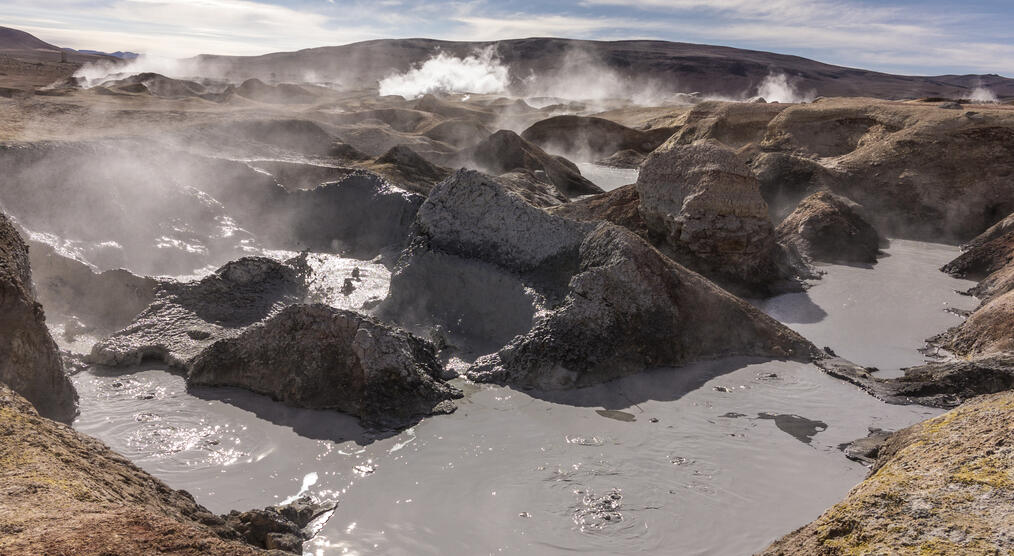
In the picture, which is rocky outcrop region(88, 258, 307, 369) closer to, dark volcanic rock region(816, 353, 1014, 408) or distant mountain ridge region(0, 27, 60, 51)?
dark volcanic rock region(816, 353, 1014, 408)

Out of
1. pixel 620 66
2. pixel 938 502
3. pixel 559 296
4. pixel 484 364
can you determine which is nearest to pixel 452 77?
pixel 620 66

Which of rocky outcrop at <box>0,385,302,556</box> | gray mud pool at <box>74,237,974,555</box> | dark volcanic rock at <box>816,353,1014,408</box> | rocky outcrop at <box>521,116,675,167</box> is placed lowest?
gray mud pool at <box>74,237,974,555</box>

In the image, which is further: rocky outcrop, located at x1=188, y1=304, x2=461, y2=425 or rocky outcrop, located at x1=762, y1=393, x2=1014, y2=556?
rocky outcrop, located at x1=188, y1=304, x2=461, y2=425

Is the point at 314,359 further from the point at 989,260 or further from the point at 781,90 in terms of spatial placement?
the point at 781,90

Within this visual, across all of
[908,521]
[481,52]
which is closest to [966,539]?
[908,521]

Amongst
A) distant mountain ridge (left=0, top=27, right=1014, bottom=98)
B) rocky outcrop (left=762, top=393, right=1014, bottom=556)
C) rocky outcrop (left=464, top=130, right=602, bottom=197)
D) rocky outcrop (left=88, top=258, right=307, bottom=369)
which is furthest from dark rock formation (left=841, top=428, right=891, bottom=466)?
distant mountain ridge (left=0, top=27, right=1014, bottom=98)

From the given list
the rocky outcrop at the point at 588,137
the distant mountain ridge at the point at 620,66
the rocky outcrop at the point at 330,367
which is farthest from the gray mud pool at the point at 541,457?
the distant mountain ridge at the point at 620,66
